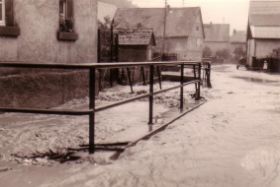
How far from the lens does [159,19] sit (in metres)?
54.2

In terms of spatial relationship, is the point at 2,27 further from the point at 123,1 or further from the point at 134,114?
the point at 123,1

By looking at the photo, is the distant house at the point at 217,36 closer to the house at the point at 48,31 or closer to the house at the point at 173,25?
the house at the point at 173,25

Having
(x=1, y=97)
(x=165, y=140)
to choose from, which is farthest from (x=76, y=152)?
(x=1, y=97)

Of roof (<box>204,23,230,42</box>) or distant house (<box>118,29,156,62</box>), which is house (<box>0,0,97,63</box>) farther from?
roof (<box>204,23,230,42</box>)

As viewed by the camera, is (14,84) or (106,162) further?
(14,84)

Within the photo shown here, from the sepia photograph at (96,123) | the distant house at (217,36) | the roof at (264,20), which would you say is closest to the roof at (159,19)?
the roof at (264,20)

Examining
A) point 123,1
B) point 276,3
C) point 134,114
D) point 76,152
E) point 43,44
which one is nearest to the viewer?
point 76,152

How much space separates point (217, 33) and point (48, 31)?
76.1 meters

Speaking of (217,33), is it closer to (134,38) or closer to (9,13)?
(134,38)

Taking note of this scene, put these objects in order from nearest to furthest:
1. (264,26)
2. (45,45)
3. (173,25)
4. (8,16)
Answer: (8,16) → (45,45) → (264,26) → (173,25)

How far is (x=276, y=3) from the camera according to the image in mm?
61438

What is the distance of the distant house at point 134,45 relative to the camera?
90.9ft

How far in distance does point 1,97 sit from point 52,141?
9.51 ft

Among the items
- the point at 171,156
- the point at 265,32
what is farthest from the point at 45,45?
the point at 265,32
